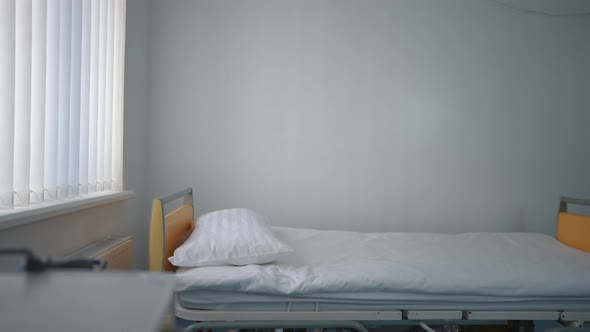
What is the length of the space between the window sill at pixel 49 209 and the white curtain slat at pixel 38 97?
7cm

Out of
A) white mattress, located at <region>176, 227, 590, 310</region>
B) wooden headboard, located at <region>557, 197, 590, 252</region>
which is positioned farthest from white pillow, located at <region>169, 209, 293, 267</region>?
wooden headboard, located at <region>557, 197, 590, 252</region>

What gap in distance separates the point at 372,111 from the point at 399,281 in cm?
176

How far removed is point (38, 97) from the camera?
161cm

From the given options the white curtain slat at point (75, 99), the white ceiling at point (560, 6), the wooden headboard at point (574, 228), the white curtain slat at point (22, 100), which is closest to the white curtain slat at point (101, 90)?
the white curtain slat at point (75, 99)

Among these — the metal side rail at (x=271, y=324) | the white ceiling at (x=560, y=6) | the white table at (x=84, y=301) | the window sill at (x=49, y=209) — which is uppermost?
the white ceiling at (x=560, y=6)

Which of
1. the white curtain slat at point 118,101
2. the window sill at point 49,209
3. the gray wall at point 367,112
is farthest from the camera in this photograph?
the gray wall at point 367,112

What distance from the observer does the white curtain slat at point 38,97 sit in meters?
1.60

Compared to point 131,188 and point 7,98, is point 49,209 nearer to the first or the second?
point 7,98

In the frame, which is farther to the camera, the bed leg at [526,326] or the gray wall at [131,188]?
the gray wall at [131,188]

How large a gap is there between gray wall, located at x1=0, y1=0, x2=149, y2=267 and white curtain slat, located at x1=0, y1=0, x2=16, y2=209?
385 millimetres

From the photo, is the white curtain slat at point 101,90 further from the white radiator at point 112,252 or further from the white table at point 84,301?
the white table at point 84,301

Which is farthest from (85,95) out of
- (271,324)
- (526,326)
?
(526,326)

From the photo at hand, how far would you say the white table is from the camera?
47 centimetres

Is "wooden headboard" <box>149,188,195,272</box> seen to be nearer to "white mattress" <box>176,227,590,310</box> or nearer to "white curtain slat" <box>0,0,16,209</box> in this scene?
"white mattress" <box>176,227,590,310</box>
